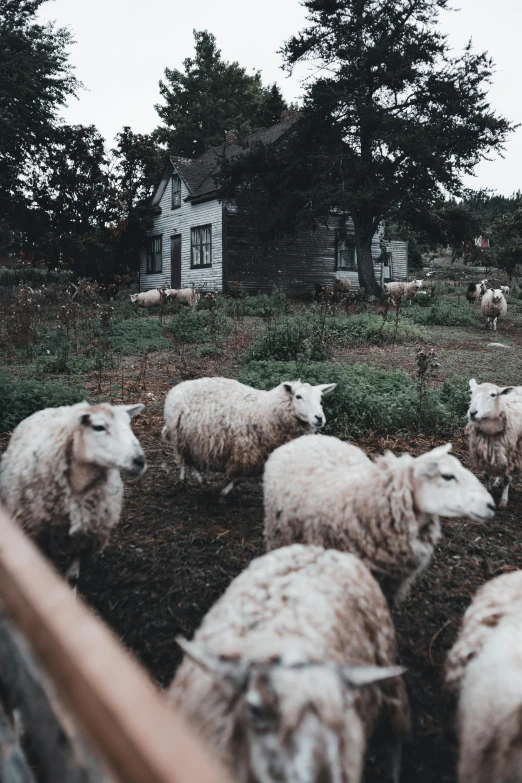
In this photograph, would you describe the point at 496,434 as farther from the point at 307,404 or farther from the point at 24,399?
the point at 24,399

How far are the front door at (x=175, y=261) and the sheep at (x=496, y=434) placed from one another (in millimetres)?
22307

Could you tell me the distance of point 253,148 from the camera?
21.0 meters

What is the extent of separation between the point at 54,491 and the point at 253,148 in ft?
69.8

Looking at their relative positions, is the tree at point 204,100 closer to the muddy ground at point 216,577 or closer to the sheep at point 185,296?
the sheep at point 185,296

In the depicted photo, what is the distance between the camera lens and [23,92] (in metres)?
21.1

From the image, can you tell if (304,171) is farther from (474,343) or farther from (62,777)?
(62,777)

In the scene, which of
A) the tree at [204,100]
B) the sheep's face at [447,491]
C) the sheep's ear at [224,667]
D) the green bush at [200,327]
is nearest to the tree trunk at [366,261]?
the green bush at [200,327]

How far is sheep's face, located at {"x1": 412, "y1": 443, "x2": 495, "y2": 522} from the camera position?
269cm

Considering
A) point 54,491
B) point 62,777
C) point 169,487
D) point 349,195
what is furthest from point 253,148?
point 62,777

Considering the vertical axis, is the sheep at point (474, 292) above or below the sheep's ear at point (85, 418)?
above

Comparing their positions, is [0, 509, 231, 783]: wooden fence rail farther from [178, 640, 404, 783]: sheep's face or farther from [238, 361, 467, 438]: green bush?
[238, 361, 467, 438]: green bush

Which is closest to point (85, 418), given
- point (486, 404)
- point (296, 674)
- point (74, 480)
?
point (74, 480)

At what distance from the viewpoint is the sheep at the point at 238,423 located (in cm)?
454

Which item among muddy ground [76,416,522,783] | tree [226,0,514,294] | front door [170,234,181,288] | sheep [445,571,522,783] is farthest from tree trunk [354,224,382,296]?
sheep [445,571,522,783]
